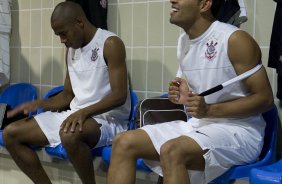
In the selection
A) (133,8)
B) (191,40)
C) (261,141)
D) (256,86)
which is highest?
(133,8)

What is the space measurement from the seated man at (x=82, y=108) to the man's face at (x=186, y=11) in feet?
A: 1.49

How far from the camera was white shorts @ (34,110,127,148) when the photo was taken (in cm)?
209

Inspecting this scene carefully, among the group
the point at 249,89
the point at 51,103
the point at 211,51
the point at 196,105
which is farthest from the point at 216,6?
the point at 51,103

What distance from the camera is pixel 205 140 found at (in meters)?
1.56

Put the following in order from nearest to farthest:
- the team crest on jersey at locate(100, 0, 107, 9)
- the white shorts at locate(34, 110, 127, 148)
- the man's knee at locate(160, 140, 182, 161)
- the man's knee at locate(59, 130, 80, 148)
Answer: the man's knee at locate(160, 140, 182, 161), the man's knee at locate(59, 130, 80, 148), the white shorts at locate(34, 110, 127, 148), the team crest on jersey at locate(100, 0, 107, 9)

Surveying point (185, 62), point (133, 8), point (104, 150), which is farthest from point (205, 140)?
point (133, 8)

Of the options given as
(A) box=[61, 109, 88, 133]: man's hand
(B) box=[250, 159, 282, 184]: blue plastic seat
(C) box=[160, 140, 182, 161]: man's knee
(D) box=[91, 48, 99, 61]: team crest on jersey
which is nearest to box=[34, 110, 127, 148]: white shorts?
(A) box=[61, 109, 88, 133]: man's hand

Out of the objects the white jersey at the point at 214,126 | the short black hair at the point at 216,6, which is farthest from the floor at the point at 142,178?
the short black hair at the point at 216,6

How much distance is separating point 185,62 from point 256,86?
1.23 ft

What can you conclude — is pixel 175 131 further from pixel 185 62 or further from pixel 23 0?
pixel 23 0

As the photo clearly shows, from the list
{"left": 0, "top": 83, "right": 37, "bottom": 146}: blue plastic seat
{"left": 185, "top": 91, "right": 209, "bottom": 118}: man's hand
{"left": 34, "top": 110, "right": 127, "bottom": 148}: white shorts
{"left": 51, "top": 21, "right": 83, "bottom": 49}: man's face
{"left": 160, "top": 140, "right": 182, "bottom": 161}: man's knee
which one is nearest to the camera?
{"left": 160, "top": 140, "right": 182, "bottom": 161}: man's knee

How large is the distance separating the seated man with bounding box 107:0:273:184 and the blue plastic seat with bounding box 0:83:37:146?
1.46 metres

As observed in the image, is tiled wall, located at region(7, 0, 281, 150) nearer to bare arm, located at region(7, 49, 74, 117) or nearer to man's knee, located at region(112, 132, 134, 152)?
bare arm, located at region(7, 49, 74, 117)

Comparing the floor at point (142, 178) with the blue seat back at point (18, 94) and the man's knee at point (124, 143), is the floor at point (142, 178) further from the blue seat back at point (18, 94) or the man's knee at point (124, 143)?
the blue seat back at point (18, 94)
